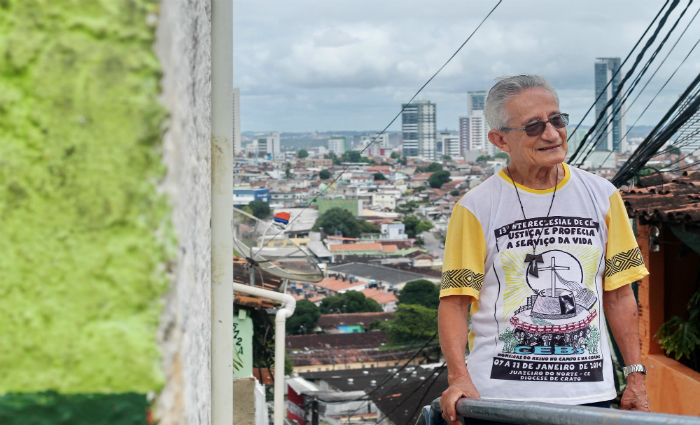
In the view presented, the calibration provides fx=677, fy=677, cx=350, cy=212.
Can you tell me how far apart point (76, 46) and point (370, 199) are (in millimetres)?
70196

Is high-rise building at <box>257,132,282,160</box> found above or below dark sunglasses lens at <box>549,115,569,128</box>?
above

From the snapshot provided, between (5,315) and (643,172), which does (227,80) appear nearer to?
(5,315)

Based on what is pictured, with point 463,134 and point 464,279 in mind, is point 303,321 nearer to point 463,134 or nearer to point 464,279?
point 464,279


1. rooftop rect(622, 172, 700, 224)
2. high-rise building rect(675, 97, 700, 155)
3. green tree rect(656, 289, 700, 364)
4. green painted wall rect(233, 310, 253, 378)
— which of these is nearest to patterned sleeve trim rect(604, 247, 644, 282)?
rooftop rect(622, 172, 700, 224)

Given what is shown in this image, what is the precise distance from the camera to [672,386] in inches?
193

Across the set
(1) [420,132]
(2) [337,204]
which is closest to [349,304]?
(2) [337,204]

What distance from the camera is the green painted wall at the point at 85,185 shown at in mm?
539

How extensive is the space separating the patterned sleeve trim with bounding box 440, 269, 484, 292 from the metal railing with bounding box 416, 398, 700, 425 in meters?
0.27

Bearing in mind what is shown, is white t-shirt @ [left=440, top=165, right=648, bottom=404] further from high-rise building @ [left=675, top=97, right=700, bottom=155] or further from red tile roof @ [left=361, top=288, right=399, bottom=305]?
red tile roof @ [left=361, top=288, right=399, bottom=305]

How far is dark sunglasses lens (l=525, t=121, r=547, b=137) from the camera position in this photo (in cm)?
162

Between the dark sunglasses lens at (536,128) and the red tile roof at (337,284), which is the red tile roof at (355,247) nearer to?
the red tile roof at (337,284)

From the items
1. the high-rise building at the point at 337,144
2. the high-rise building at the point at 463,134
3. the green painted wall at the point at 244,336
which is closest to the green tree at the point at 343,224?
the high-rise building at the point at 463,134

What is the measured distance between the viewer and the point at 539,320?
156 centimetres

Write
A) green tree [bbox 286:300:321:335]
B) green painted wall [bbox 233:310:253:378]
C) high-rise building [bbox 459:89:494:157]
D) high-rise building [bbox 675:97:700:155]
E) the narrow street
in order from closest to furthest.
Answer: high-rise building [bbox 675:97:700:155] < green painted wall [bbox 233:310:253:378] < green tree [bbox 286:300:321:335] < the narrow street < high-rise building [bbox 459:89:494:157]
